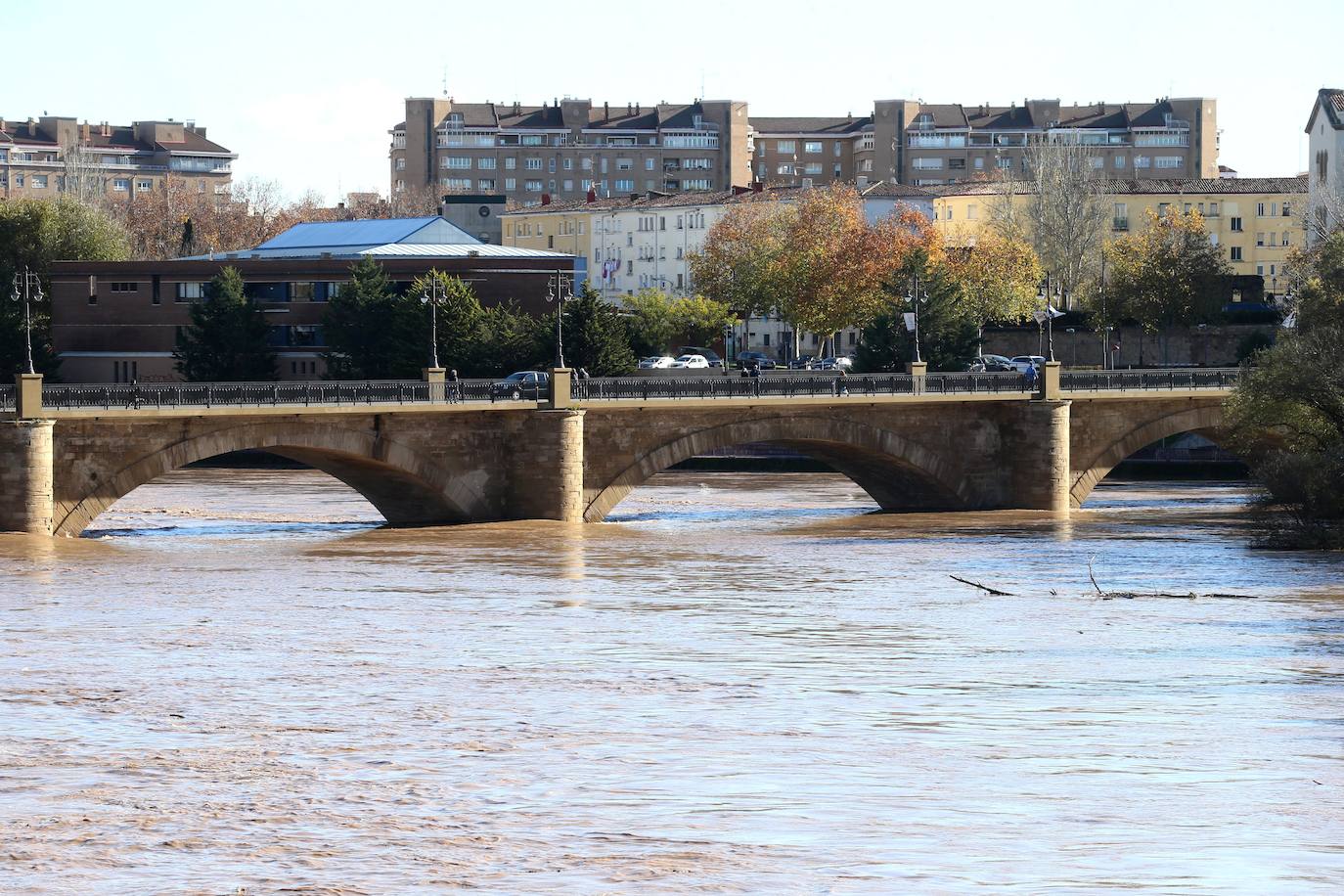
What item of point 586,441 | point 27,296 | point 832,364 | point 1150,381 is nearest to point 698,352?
point 832,364

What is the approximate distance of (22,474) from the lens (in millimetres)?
53625

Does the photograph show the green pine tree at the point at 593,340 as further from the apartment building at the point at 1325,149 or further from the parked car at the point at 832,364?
the apartment building at the point at 1325,149

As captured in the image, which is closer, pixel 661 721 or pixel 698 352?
pixel 661 721

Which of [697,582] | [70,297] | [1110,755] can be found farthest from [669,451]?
[70,297]

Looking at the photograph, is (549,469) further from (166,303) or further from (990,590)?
(166,303)

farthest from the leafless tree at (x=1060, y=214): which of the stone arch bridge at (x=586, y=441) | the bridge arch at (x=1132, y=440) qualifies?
the stone arch bridge at (x=586, y=441)

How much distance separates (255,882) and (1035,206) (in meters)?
123

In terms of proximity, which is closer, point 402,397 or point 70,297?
point 402,397

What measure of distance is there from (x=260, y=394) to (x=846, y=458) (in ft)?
76.1

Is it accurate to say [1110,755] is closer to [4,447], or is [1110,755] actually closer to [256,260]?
[4,447]

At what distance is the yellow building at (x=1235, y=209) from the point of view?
15075 centimetres

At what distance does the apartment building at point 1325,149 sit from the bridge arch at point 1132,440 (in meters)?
43.4

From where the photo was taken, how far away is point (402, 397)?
60812 millimetres

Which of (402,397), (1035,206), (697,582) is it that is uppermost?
(1035,206)
